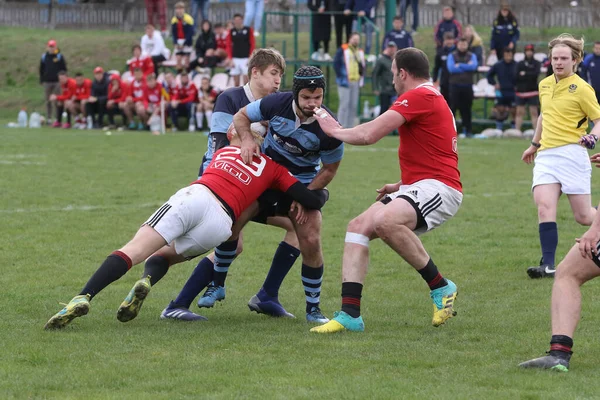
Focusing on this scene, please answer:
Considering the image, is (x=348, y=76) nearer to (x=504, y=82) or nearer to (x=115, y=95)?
(x=504, y=82)

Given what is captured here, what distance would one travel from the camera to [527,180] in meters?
16.7

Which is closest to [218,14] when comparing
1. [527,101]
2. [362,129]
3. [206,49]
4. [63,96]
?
[206,49]

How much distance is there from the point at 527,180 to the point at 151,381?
482 inches

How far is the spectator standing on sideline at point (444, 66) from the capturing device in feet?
85.4

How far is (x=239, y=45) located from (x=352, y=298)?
862 inches

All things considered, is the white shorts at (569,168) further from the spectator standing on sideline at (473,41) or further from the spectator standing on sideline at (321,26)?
the spectator standing on sideline at (321,26)

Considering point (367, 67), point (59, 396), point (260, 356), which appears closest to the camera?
point (59, 396)

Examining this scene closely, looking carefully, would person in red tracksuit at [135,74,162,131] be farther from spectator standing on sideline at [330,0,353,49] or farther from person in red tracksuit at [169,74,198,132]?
spectator standing on sideline at [330,0,353,49]

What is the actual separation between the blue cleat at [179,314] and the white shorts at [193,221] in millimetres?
612

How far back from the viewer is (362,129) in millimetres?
6707

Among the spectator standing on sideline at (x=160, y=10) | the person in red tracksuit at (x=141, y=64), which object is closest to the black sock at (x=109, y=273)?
the person in red tracksuit at (x=141, y=64)

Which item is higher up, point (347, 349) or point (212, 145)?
point (212, 145)

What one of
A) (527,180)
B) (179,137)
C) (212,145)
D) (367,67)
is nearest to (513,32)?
(367,67)

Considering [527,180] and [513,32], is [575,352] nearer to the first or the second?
[527,180]
